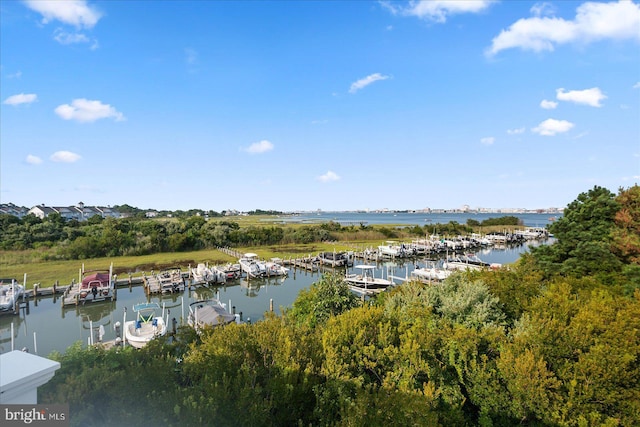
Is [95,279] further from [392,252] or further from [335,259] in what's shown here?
[392,252]

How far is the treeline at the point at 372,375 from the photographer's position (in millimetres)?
5004

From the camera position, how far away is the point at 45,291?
25.6 metres

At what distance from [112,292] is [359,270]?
25028 millimetres

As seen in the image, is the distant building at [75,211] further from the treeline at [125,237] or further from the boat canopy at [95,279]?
the boat canopy at [95,279]

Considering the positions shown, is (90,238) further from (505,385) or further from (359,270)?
(505,385)

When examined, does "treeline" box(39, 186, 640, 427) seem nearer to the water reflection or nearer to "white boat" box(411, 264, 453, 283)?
the water reflection

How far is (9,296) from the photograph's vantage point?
2248 centimetres

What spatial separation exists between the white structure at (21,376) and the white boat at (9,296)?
26749 mm

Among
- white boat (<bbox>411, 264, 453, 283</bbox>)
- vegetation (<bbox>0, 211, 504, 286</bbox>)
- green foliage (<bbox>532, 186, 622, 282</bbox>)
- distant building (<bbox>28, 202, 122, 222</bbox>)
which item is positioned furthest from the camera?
distant building (<bbox>28, 202, 122, 222</bbox>)

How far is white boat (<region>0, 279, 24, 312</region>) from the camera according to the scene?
21.7 meters

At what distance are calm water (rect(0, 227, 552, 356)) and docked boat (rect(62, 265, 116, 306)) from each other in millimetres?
599

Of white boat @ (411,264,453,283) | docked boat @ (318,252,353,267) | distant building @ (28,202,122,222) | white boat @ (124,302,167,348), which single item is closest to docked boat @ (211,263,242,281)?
docked boat @ (318,252,353,267)

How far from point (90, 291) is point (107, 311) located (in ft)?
8.94

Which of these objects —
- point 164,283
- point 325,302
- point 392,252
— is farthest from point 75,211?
point 325,302
